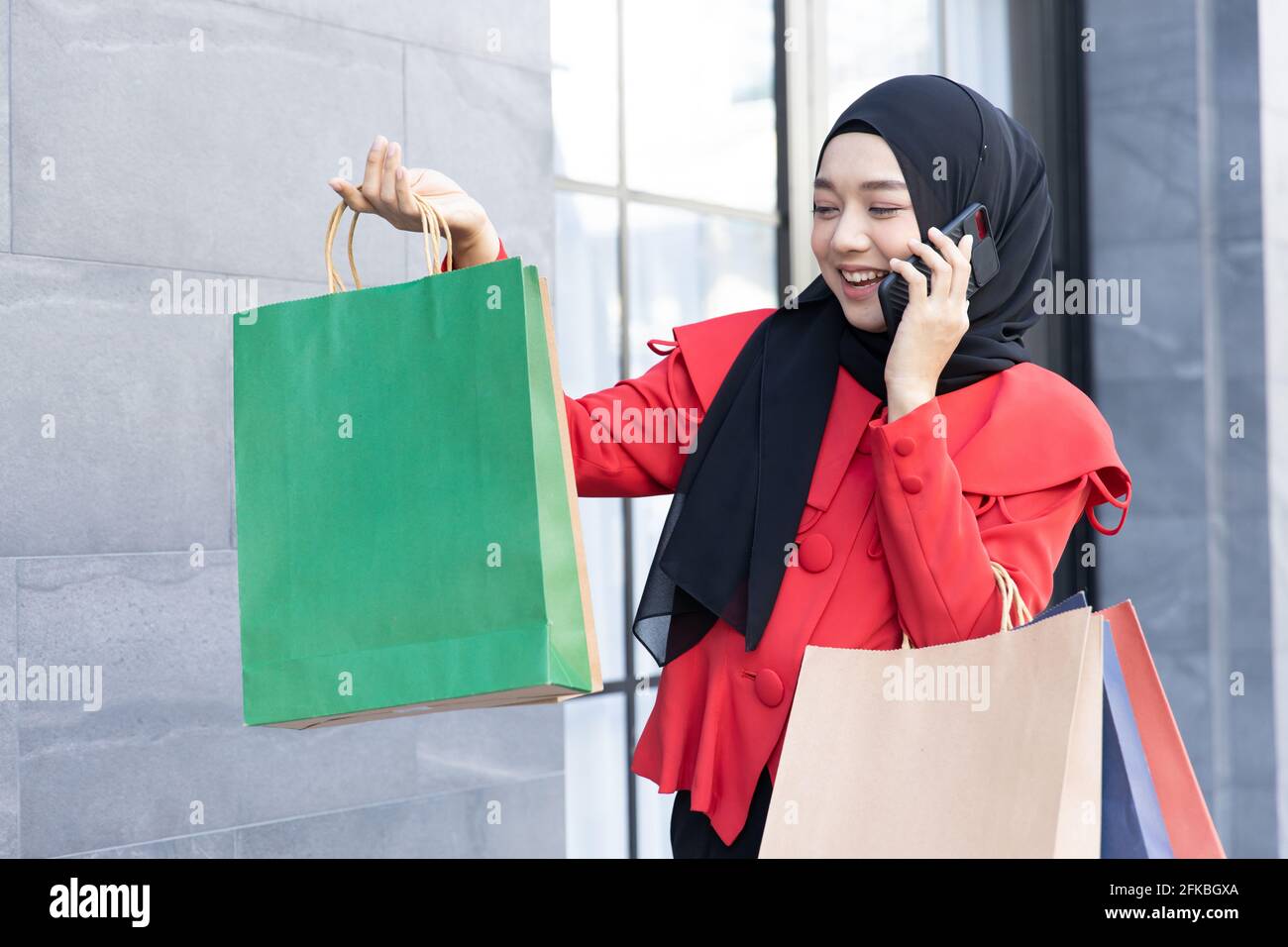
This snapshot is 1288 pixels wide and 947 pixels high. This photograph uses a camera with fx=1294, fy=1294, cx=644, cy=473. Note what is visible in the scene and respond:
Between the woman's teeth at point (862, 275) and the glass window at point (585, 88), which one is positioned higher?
the glass window at point (585, 88)

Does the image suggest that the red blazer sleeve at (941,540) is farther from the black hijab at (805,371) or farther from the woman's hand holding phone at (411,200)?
the woman's hand holding phone at (411,200)

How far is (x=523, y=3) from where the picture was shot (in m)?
2.84

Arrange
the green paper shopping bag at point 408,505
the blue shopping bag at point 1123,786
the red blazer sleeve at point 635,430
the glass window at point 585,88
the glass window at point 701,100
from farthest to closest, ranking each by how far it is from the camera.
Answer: the glass window at point 701,100 → the glass window at point 585,88 → the red blazer sleeve at point 635,430 → the green paper shopping bag at point 408,505 → the blue shopping bag at point 1123,786

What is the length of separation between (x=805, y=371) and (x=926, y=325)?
212 mm

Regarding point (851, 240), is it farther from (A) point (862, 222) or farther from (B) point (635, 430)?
(B) point (635, 430)

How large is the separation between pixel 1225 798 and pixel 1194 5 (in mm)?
2604

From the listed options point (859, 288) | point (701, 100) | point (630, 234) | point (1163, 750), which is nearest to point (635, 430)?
point (859, 288)

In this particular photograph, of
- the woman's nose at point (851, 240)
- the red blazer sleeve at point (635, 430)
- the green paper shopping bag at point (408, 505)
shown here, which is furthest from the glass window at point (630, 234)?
the green paper shopping bag at point (408, 505)

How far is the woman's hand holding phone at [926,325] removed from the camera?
1.45 m

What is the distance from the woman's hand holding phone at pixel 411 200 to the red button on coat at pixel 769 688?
60cm

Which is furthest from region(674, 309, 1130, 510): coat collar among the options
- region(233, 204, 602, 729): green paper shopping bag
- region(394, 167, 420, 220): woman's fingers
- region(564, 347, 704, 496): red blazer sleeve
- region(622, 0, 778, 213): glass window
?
region(622, 0, 778, 213): glass window

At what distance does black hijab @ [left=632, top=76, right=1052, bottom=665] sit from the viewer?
1549 millimetres

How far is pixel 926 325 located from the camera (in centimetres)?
145

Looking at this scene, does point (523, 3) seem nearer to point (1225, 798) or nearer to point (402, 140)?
point (402, 140)
